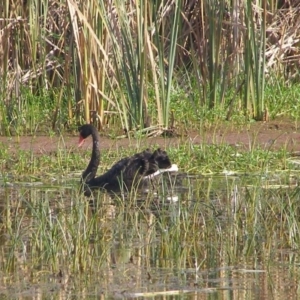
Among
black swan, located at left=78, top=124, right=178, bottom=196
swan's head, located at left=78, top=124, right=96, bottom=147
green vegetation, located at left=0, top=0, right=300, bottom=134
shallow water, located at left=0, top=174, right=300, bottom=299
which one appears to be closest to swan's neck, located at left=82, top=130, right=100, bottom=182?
black swan, located at left=78, top=124, right=178, bottom=196

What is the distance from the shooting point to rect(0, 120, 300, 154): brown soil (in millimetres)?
11219

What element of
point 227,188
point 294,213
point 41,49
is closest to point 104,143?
point 41,49

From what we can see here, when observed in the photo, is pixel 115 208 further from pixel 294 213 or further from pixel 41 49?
pixel 41 49

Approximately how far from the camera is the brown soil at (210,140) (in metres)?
11.2

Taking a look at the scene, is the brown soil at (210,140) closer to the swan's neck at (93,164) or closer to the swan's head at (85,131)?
the swan's head at (85,131)

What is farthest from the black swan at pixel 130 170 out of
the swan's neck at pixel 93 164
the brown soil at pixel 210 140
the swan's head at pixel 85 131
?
the brown soil at pixel 210 140

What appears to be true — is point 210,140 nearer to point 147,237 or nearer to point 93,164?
point 93,164

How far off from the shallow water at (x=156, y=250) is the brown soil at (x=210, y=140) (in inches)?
116

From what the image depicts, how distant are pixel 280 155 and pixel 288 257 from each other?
4.01 metres

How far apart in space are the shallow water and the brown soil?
9.64 feet

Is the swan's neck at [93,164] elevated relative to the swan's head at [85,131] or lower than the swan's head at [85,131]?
lower

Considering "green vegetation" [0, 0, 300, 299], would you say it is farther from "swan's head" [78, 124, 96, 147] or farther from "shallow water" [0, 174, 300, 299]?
"swan's head" [78, 124, 96, 147]

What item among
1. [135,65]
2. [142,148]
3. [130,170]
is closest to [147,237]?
[130,170]

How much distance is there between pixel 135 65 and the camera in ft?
37.0
